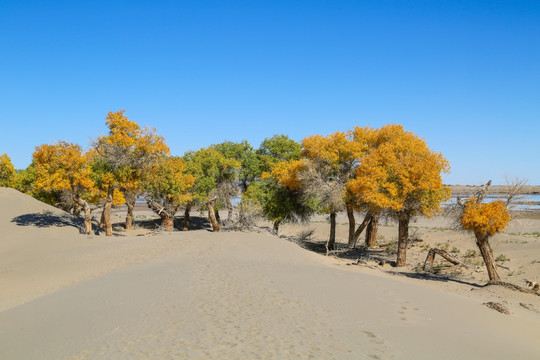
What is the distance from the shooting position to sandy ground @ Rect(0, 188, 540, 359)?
722 cm

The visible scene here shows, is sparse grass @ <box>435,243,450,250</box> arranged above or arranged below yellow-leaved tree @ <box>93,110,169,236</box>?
below

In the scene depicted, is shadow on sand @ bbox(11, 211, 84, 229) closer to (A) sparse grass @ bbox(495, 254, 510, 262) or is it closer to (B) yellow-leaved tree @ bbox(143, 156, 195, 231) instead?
(B) yellow-leaved tree @ bbox(143, 156, 195, 231)

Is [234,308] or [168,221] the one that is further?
[168,221]

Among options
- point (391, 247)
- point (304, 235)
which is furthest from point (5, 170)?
point (391, 247)

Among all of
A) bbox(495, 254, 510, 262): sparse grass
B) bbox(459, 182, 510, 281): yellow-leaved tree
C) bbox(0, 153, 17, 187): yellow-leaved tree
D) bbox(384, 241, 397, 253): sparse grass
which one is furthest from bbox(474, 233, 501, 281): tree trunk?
bbox(0, 153, 17, 187): yellow-leaved tree

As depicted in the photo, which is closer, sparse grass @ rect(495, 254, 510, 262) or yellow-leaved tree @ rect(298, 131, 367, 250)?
sparse grass @ rect(495, 254, 510, 262)

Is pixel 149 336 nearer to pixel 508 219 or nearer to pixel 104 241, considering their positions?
pixel 508 219

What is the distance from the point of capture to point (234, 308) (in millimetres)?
9430

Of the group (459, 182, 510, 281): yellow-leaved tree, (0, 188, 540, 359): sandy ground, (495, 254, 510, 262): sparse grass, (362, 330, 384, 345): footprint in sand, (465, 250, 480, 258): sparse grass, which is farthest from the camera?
(465, 250, 480, 258): sparse grass

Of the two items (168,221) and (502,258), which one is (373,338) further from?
(168,221)

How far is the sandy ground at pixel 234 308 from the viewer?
7.22 metres

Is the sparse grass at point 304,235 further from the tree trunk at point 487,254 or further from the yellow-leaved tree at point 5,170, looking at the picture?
the yellow-leaved tree at point 5,170

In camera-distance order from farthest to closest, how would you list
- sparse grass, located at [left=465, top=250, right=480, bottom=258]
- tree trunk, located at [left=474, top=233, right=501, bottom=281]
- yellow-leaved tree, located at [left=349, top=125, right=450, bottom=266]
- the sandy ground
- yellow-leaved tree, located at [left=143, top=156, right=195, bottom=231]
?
yellow-leaved tree, located at [left=143, top=156, right=195, bottom=231] → sparse grass, located at [left=465, top=250, right=480, bottom=258] → yellow-leaved tree, located at [left=349, top=125, right=450, bottom=266] → tree trunk, located at [left=474, top=233, right=501, bottom=281] → the sandy ground

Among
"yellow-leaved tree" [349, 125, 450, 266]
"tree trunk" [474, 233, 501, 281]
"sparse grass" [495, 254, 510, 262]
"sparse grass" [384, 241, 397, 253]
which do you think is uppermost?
"yellow-leaved tree" [349, 125, 450, 266]
